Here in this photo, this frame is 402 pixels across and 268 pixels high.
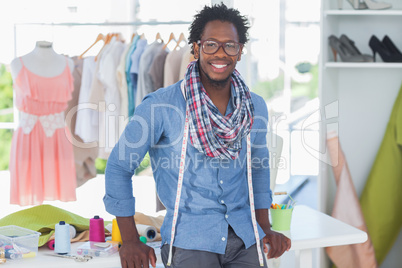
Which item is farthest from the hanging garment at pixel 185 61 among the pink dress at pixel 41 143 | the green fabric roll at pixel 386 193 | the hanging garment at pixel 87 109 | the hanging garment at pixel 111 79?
the green fabric roll at pixel 386 193

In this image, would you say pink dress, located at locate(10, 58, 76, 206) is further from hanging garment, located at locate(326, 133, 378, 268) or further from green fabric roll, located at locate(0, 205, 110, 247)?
hanging garment, located at locate(326, 133, 378, 268)

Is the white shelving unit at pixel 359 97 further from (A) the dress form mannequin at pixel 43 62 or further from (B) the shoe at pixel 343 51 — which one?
(A) the dress form mannequin at pixel 43 62

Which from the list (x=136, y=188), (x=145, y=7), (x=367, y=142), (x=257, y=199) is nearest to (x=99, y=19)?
(x=145, y=7)

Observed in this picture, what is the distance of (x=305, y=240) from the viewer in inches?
80.4

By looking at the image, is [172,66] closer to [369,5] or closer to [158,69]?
[158,69]

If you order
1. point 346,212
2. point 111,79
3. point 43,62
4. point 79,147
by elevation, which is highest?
point 43,62

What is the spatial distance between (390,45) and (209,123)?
1929 millimetres

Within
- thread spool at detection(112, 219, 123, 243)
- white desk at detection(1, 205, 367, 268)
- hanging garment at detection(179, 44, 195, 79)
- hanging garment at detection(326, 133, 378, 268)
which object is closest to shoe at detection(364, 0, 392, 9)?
hanging garment at detection(326, 133, 378, 268)

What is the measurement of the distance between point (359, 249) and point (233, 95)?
178 cm

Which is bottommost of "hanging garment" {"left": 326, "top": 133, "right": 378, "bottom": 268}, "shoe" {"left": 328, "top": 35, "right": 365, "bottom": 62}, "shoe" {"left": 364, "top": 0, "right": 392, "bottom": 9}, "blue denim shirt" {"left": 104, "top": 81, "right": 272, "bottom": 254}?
"hanging garment" {"left": 326, "top": 133, "right": 378, "bottom": 268}

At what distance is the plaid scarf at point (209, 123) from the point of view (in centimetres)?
162

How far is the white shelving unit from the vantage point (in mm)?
3246

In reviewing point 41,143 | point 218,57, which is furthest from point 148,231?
point 41,143

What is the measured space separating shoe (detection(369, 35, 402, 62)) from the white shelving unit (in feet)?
0.39
